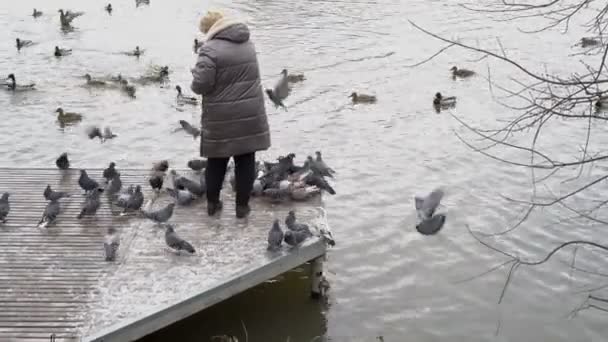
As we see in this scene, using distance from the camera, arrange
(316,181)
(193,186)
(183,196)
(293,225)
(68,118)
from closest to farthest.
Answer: (293,225)
(183,196)
(193,186)
(316,181)
(68,118)

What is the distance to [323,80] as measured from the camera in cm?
1591

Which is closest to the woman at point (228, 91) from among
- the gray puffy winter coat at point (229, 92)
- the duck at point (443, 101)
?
the gray puffy winter coat at point (229, 92)

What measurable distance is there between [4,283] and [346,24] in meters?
16.5

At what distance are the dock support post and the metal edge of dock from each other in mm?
259

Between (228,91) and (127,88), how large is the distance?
8.75 metres

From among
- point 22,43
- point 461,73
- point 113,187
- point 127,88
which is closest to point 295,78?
point 127,88

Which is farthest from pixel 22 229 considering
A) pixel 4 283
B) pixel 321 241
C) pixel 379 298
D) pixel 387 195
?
pixel 387 195

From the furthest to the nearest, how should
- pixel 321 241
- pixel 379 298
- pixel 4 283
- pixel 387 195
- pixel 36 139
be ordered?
pixel 36 139, pixel 387 195, pixel 379 298, pixel 321 241, pixel 4 283

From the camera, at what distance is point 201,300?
6.03 m

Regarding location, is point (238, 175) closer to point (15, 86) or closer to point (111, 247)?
point (111, 247)

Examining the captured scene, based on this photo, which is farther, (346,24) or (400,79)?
(346,24)

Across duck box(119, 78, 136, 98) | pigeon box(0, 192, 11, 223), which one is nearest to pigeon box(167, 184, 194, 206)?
pigeon box(0, 192, 11, 223)

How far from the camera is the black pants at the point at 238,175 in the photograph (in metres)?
7.10

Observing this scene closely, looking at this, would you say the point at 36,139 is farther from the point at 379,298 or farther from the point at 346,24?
the point at 346,24
